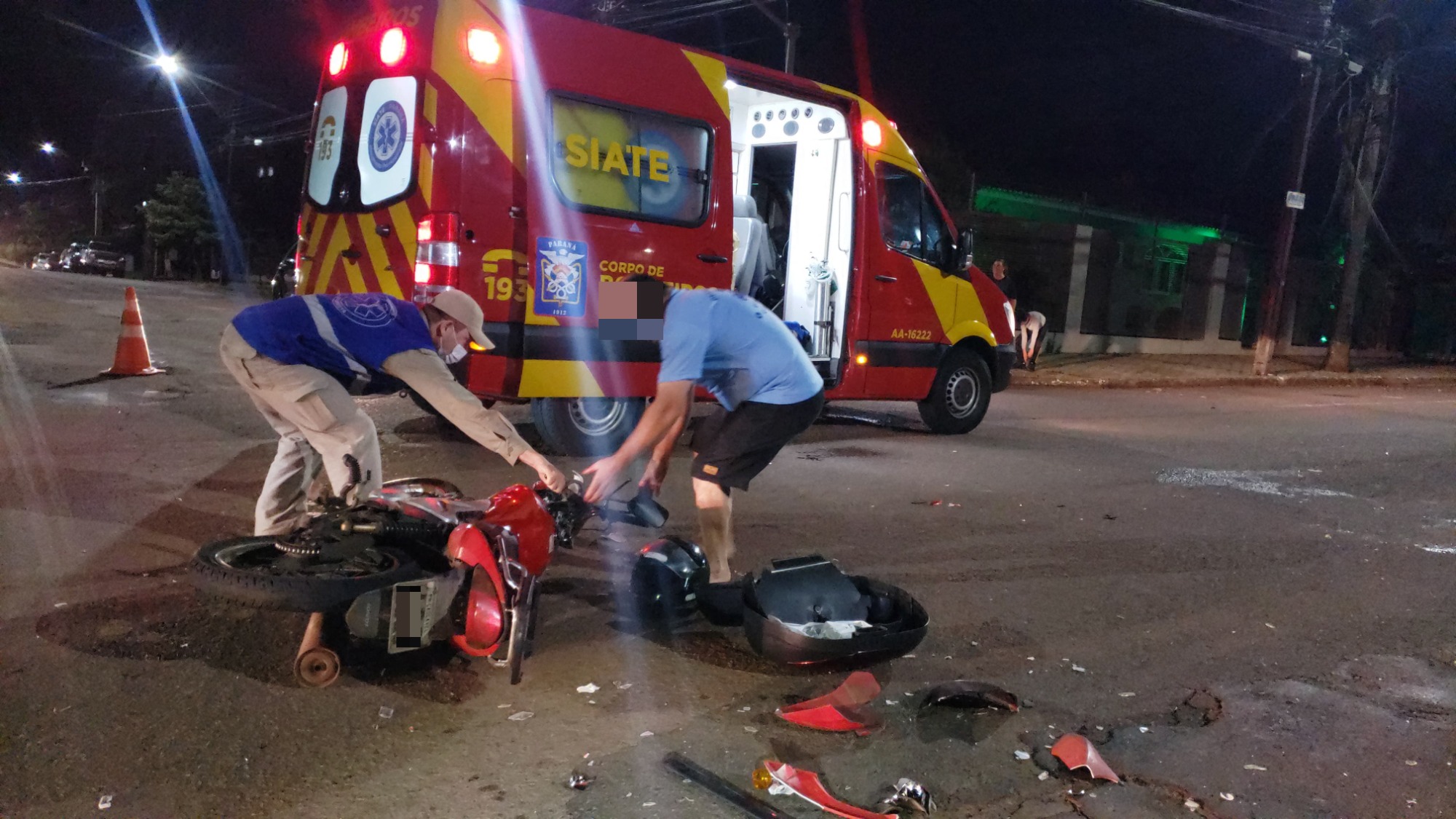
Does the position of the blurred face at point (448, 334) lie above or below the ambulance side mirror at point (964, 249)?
below

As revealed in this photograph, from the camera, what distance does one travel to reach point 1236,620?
4.67 metres

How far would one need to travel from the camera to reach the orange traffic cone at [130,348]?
9.87 m

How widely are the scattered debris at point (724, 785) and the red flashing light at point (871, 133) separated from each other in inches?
267

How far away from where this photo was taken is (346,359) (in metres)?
4.03

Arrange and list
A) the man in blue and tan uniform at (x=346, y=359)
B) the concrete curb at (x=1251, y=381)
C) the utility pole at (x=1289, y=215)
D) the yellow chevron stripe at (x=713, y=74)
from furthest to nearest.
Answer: the utility pole at (x=1289, y=215) < the concrete curb at (x=1251, y=381) < the yellow chevron stripe at (x=713, y=74) < the man in blue and tan uniform at (x=346, y=359)

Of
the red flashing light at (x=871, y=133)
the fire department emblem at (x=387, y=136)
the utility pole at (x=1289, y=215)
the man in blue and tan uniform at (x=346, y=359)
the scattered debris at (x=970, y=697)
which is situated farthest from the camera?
the utility pole at (x=1289, y=215)

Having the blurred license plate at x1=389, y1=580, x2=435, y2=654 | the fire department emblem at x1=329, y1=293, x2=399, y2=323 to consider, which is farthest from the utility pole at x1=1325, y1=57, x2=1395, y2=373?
the blurred license plate at x1=389, y1=580, x2=435, y2=654

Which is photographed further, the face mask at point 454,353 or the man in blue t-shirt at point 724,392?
the face mask at point 454,353

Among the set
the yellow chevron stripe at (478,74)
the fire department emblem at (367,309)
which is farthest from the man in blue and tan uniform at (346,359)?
the yellow chevron stripe at (478,74)

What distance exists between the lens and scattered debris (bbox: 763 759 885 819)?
275 centimetres

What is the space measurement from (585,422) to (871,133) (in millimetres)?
3649

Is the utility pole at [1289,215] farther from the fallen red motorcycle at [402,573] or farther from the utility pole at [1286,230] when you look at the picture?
the fallen red motorcycle at [402,573]

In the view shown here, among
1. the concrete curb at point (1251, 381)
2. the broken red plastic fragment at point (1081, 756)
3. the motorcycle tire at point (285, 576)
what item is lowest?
the broken red plastic fragment at point (1081, 756)

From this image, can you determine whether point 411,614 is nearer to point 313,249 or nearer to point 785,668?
point 785,668
